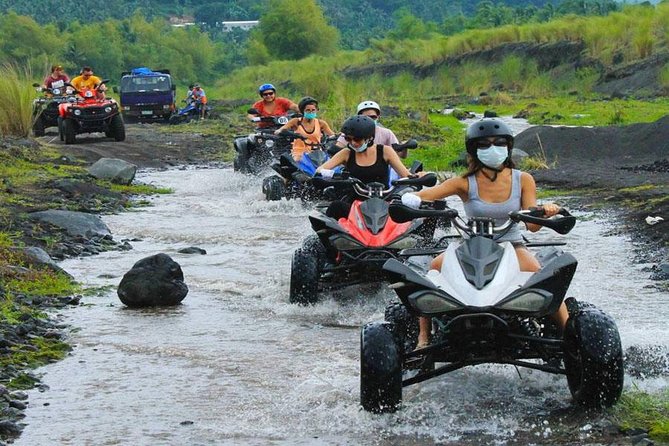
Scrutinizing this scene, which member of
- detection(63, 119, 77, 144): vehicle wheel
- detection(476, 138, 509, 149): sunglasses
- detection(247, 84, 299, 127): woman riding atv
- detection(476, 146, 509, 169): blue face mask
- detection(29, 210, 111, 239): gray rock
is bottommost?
detection(63, 119, 77, 144): vehicle wheel

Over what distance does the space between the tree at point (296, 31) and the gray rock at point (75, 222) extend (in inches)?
3196

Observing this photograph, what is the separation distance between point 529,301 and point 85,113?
74.5 ft

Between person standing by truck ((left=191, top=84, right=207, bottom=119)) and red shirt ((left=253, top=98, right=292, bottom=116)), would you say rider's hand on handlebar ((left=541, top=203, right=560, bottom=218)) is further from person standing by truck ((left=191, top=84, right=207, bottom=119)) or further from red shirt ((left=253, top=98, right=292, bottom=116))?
person standing by truck ((left=191, top=84, right=207, bottom=119))

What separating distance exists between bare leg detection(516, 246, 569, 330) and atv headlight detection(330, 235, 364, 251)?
9.95ft

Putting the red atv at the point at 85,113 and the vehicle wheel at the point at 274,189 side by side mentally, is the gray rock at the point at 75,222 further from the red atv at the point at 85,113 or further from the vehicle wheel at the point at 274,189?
the red atv at the point at 85,113

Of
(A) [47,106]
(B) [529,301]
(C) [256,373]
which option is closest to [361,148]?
(C) [256,373]

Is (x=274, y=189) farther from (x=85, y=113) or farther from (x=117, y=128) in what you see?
(x=117, y=128)

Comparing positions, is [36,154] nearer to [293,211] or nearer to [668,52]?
[293,211]

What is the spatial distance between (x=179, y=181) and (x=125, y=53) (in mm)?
71567

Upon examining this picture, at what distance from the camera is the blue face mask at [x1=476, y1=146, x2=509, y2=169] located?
751cm

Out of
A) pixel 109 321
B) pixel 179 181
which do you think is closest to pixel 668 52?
pixel 179 181

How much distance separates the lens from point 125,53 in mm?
93000

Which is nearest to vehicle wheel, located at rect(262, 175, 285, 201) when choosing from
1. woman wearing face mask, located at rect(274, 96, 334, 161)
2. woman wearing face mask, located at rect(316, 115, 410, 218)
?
woman wearing face mask, located at rect(274, 96, 334, 161)

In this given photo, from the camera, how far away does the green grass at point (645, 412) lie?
6.70 meters
